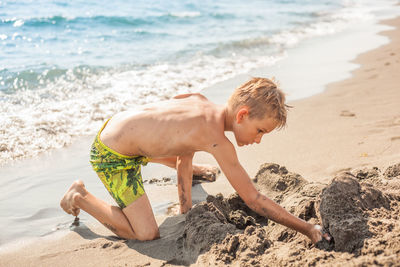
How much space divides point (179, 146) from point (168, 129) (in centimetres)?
14

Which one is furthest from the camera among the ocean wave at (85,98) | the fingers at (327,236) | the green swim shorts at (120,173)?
the ocean wave at (85,98)

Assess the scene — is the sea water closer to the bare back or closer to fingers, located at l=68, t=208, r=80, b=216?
fingers, located at l=68, t=208, r=80, b=216

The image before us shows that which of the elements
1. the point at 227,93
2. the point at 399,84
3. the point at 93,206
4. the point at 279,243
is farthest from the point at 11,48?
the point at 279,243

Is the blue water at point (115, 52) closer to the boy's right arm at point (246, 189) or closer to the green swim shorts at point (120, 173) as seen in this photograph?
the green swim shorts at point (120, 173)

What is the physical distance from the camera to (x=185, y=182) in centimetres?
323

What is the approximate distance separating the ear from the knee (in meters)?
0.94

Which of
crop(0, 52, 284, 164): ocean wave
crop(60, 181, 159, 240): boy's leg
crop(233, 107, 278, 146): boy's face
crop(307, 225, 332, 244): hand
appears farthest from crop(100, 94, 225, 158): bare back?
crop(0, 52, 284, 164): ocean wave

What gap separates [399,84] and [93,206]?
4.50 meters

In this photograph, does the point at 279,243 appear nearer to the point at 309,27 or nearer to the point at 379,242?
the point at 379,242

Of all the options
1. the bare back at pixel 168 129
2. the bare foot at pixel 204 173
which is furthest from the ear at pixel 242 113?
the bare foot at pixel 204 173

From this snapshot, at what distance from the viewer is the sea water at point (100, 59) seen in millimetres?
3947

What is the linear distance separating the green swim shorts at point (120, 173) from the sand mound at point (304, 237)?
54 cm

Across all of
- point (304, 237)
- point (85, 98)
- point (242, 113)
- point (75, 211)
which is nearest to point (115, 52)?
point (85, 98)

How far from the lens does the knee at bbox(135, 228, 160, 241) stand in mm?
2863
